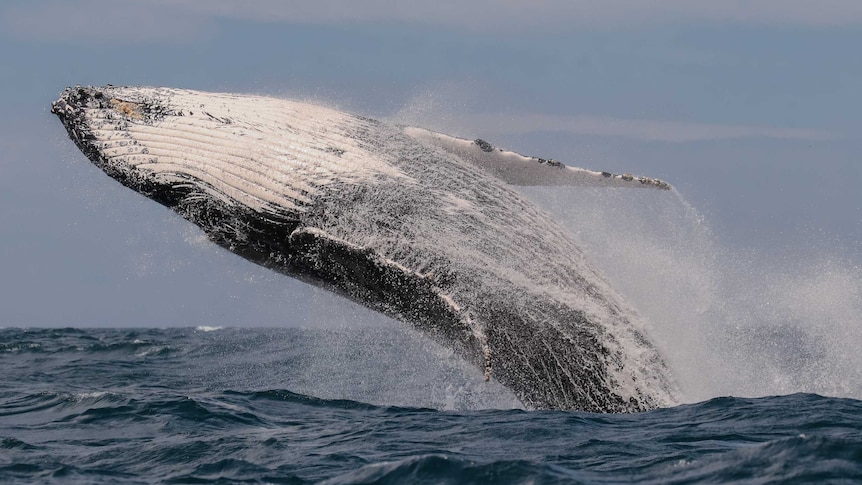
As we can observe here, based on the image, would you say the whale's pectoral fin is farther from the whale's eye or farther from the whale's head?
the whale's eye

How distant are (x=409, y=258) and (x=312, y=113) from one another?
6.52 feet

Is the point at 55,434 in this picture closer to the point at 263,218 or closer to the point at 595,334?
the point at 263,218

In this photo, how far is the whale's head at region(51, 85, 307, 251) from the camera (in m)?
9.59

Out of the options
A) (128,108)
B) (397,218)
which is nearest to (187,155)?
(128,108)

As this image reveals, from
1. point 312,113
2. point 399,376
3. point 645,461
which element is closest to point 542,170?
point 312,113

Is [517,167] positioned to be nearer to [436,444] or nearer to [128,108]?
[436,444]

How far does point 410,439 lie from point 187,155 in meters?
3.78

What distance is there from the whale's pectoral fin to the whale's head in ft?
5.73

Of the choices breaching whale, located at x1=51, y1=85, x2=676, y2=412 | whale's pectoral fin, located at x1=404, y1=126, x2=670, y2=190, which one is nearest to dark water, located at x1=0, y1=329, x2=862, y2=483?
breaching whale, located at x1=51, y1=85, x2=676, y2=412

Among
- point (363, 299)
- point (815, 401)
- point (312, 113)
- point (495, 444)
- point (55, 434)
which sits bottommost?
point (55, 434)

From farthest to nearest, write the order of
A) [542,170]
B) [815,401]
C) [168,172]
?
[815,401]
[542,170]
[168,172]

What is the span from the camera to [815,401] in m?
11.7

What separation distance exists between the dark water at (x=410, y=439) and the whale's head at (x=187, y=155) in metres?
2.22

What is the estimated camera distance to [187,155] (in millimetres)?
9797
